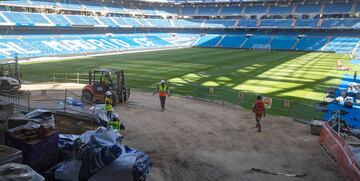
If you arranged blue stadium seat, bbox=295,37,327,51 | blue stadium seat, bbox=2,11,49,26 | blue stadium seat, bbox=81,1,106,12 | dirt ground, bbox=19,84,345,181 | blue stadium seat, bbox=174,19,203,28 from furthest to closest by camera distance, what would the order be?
blue stadium seat, bbox=174,19,203,28
blue stadium seat, bbox=81,1,106,12
blue stadium seat, bbox=295,37,327,51
blue stadium seat, bbox=2,11,49,26
dirt ground, bbox=19,84,345,181

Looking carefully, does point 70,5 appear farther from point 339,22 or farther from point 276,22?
point 339,22

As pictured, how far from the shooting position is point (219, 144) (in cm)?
1362

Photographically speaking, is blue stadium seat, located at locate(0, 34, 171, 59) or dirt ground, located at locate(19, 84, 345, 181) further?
blue stadium seat, located at locate(0, 34, 171, 59)

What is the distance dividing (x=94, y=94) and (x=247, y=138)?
10.3 metres

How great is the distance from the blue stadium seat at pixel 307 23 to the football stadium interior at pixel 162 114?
804 centimetres

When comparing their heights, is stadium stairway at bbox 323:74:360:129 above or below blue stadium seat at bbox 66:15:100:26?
below

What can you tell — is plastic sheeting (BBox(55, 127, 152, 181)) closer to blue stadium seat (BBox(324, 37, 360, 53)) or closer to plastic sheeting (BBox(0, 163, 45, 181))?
plastic sheeting (BBox(0, 163, 45, 181))

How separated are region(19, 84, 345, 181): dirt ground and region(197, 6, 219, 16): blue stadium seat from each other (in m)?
79.9

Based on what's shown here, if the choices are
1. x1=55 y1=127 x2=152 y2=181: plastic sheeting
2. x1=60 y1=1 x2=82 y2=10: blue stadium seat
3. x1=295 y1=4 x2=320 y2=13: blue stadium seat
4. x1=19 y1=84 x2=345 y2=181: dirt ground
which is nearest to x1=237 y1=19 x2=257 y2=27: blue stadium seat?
x1=295 y1=4 x2=320 y2=13: blue stadium seat

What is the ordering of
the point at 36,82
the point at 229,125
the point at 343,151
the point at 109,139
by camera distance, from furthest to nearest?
the point at 36,82, the point at 229,125, the point at 343,151, the point at 109,139

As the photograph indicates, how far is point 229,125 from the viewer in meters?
16.6

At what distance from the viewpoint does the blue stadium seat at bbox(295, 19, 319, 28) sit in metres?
77.1

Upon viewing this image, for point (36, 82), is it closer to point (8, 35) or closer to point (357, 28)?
point (8, 35)

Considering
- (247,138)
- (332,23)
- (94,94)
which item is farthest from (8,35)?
(332,23)
